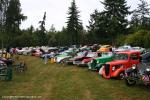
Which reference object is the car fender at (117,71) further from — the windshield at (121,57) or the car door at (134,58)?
the windshield at (121,57)

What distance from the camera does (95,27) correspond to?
77.2 metres

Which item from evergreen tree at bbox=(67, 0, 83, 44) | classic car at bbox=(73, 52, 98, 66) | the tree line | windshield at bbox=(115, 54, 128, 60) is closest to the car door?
windshield at bbox=(115, 54, 128, 60)

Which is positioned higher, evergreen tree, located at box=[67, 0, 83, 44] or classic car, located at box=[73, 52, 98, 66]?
evergreen tree, located at box=[67, 0, 83, 44]

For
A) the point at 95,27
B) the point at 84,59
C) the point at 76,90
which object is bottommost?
the point at 76,90

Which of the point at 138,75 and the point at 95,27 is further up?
the point at 95,27

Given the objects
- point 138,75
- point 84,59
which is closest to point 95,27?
point 84,59

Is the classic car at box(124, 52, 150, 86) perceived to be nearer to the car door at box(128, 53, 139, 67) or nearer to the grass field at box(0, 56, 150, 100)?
the grass field at box(0, 56, 150, 100)

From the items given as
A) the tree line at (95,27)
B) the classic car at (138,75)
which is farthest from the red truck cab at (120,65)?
the tree line at (95,27)

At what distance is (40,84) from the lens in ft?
63.1

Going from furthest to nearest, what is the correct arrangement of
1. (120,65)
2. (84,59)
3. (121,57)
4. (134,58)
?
(84,59)
(121,57)
(134,58)
(120,65)

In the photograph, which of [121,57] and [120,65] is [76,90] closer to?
[120,65]

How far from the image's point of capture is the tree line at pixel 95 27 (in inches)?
2200

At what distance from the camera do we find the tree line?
183ft

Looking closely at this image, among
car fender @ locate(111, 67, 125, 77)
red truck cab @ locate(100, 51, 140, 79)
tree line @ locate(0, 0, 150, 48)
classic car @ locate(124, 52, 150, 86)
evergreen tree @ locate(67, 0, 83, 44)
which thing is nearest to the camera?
classic car @ locate(124, 52, 150, 86)
